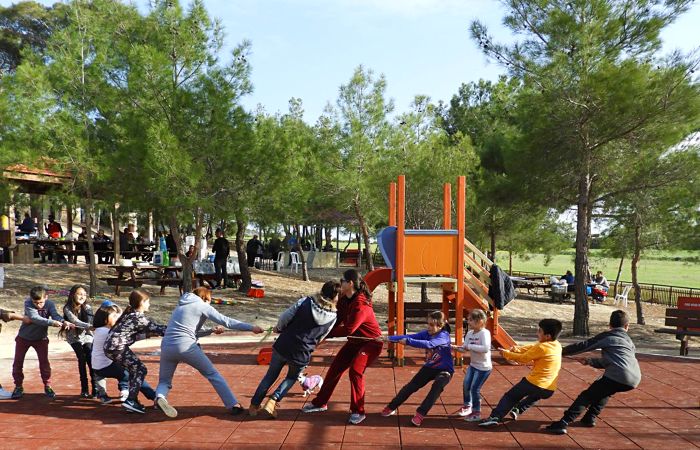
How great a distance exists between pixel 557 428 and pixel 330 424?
7.17ft

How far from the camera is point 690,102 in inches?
496

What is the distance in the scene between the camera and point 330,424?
618cm

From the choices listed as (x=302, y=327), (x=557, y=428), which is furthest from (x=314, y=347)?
(x=557, y=428)

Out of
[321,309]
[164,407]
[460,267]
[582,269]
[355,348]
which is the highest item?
[460,267]

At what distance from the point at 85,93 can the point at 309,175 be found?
6769 millimetres

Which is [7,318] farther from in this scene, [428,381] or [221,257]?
[221,257]

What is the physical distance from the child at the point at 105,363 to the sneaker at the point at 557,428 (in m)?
3.99

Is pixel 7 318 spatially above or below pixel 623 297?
above

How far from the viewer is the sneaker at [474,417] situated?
6.27 metres

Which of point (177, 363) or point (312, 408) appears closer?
point (177, 363)

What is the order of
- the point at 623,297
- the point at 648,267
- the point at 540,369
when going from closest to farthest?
the point at 540,369
the point at 623,297
the point at 648,267

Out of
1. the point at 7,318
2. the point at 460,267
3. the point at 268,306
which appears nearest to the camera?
the point at 7,318

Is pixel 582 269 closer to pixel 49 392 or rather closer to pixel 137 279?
pixel 137 279

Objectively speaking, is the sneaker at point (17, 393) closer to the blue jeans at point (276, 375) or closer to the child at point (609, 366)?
the blue jeans at point (276, 375)
